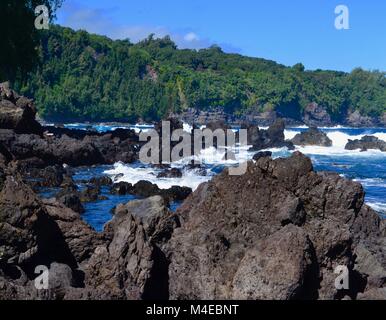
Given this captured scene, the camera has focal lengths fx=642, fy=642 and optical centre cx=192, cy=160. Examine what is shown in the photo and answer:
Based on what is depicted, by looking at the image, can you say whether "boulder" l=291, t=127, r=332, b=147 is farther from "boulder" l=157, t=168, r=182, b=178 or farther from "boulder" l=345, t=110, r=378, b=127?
"boulder" l=345, t=110, r=378, b=127

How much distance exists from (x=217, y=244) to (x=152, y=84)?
146 meters

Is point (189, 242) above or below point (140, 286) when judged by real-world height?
above

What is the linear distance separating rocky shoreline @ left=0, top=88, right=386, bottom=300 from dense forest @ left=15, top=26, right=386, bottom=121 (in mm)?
118006

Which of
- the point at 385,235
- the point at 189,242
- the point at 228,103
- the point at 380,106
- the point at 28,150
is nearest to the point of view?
the point at 189,242

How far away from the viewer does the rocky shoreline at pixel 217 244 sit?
10039 millimetres

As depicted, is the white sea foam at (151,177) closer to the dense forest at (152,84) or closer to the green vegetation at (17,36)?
the green vegetation at (17,36)

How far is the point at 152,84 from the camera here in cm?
15562

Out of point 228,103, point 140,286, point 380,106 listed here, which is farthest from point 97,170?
point 380,106

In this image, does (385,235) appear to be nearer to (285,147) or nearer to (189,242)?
(189,242)

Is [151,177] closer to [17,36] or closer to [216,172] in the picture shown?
[216,172]

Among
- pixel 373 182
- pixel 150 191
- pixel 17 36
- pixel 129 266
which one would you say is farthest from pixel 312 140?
pixel 129 266

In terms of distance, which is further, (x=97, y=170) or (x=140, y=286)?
(x=97, y=170)

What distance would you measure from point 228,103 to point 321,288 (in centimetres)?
14714

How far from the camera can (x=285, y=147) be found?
203 ft
